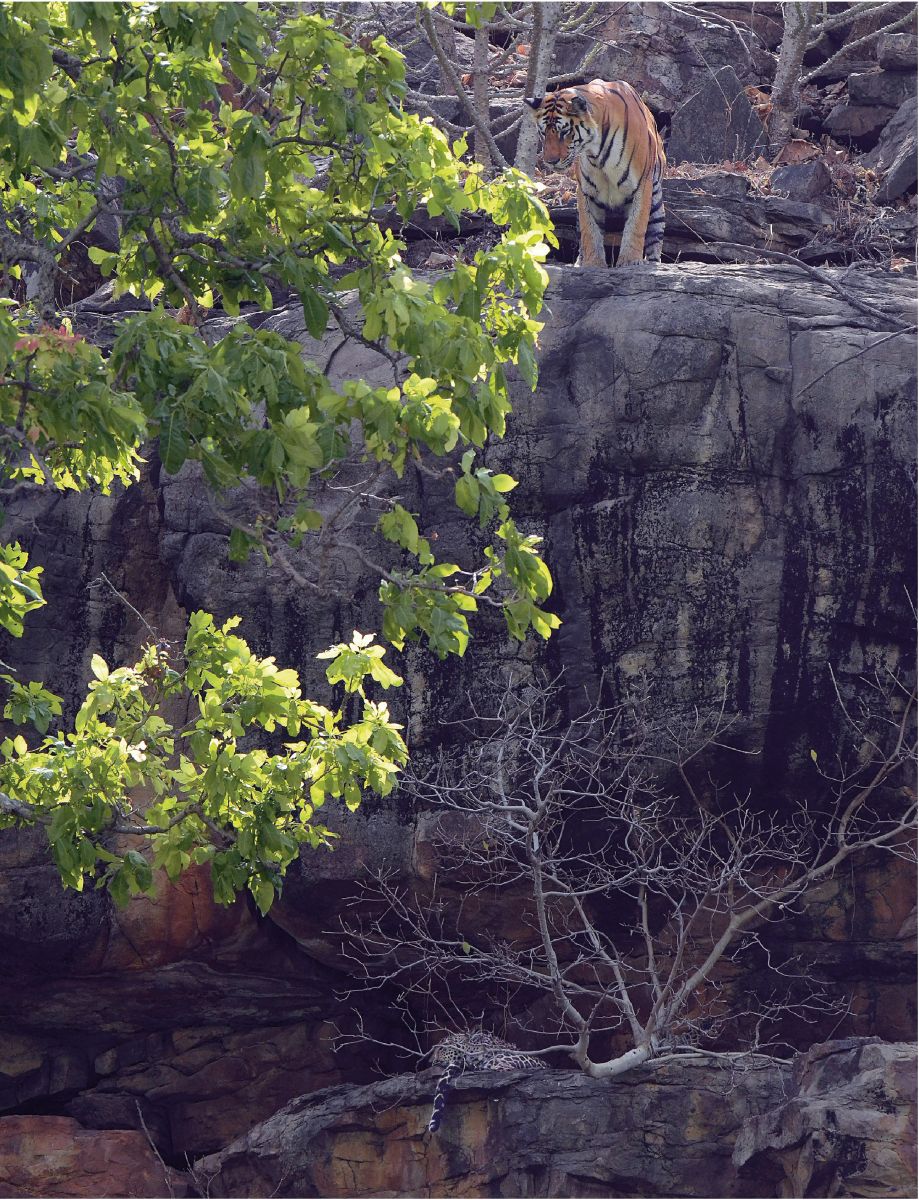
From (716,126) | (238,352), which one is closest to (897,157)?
(716,126)

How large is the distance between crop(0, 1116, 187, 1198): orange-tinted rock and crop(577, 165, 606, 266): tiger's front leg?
8.13m

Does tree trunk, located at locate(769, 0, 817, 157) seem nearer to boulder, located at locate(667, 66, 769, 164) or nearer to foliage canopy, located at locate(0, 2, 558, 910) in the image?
boulder, located at locate(667, 66, 769, 164)

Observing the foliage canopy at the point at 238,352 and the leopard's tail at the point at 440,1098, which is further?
the leopard's tail at the point at 440,1098

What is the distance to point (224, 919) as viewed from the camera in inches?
463

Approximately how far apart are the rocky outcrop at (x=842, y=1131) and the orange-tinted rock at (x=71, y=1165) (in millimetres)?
4609

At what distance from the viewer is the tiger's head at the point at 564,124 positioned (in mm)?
12789

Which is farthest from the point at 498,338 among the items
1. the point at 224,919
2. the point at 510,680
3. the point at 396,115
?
the point at 224,919

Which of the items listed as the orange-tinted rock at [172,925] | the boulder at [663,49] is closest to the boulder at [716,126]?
the boulder at [663,49]

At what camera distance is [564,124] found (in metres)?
12.9

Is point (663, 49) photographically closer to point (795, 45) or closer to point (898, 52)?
point (795, 45)

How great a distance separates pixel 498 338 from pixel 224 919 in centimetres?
638

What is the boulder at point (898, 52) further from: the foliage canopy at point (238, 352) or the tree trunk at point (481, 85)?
the foliage canopy at point (238, 352)

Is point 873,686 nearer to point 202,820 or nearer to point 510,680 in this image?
point 510,680

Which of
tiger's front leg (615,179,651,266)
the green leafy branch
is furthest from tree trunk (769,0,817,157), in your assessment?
the green leafy branch
